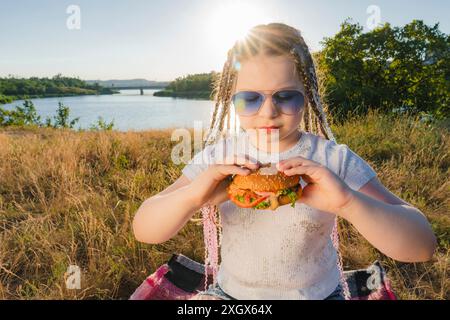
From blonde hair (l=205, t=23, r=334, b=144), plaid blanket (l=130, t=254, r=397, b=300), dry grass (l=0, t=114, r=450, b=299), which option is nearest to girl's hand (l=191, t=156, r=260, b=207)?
blonde hair (l=205, t=23, r=334, b=144)

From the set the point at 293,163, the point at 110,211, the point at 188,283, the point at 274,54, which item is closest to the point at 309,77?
the point at 274,54

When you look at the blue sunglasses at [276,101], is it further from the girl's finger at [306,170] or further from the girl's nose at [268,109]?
the girl's finger at [306,170]

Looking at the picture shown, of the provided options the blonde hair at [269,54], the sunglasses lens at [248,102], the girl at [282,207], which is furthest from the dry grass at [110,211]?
the sunglasses lens at [248,102]

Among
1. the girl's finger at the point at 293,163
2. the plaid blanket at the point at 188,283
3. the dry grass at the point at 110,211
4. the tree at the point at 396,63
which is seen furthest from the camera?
the tree at the point at 396,63

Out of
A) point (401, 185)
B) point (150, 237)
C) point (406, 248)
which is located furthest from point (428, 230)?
point (401, 185)

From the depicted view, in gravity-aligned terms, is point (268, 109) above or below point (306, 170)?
above

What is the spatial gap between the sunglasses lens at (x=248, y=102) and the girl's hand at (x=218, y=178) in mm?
309

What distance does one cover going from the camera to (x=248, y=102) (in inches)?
68.6

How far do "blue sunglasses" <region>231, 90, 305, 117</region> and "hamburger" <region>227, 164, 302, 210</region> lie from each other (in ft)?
1.00

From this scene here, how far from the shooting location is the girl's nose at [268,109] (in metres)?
1.71

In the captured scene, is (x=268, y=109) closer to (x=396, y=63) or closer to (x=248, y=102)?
(x=248, y=102)

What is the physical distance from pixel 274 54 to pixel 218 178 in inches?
27.5

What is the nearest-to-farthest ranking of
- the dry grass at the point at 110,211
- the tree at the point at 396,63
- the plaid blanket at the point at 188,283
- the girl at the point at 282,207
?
1. the girl at the point at 282,207
2. the plaid blanket at the point at 188,283
3. the dry grass at the point at 110,211
4. the tree at the point at 396,63

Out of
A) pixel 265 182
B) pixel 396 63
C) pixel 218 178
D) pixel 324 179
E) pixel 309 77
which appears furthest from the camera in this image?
pixel 396 63
